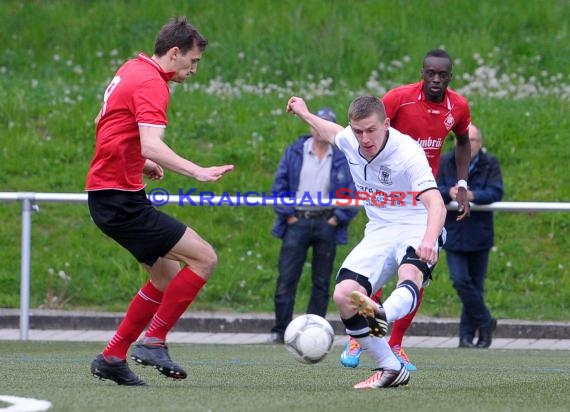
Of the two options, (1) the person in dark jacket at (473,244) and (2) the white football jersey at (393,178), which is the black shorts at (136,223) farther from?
(1) the person in dark jacket at (473,244)

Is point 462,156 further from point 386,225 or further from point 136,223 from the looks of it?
point 136,223

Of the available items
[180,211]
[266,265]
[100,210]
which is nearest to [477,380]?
[100,210]

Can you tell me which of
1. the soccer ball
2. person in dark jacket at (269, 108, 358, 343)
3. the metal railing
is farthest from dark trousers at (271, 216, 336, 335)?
the soccer ball

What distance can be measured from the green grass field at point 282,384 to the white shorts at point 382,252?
68cm

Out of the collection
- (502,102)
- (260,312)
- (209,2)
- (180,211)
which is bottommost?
(260,312)

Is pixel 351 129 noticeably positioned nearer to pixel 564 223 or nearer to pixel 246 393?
pixel 246 393

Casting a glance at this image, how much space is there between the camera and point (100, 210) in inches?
302

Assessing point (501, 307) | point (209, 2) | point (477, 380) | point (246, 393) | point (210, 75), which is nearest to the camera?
point (246, 393)

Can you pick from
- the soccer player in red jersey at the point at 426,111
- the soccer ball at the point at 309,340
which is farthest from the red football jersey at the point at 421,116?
the soccer ball at the point at 309,340

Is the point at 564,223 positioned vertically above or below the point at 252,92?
below

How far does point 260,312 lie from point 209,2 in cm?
857

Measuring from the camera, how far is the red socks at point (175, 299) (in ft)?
25.3

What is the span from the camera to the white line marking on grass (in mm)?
6141

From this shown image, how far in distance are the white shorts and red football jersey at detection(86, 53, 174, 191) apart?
54.4 inches
